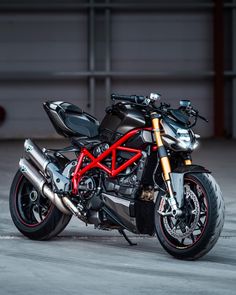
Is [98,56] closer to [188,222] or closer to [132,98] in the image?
[132,98]

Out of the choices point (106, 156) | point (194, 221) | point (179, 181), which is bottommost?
point (194, 221)

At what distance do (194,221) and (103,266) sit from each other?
0.71 metres

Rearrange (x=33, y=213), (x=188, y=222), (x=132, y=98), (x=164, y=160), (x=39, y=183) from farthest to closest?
(x=33, y=213) < (x=39, y=183) < (x=132, y=98) < (x=164, y=160) < (x=188, y=222)

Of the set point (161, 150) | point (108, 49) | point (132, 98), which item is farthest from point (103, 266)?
point (108, 49)

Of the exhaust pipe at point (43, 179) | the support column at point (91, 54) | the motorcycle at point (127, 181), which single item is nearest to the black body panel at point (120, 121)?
the motorcycle at point (127, 181)

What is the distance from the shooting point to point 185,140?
7.73m

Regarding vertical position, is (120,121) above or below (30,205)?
above

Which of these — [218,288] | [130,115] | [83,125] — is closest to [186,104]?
[130,115]

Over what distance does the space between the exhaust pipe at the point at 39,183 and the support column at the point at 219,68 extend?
15395 mm

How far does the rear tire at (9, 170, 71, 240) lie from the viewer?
8633mm

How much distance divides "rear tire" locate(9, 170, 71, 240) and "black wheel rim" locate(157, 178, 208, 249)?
113 centimetres

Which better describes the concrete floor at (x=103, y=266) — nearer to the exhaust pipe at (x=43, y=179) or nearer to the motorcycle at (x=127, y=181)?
the motorcycle at (x=127, y=181)

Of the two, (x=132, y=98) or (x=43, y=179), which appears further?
(x=43, y=179)

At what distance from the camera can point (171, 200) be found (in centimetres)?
772
